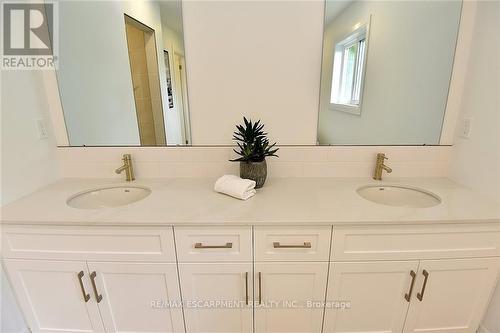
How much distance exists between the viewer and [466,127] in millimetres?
1279

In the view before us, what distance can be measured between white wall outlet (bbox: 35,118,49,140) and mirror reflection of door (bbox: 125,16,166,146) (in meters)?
0.49

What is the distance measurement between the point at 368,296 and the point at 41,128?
1.90 metres

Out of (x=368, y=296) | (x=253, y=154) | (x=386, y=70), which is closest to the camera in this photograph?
(x=368, y=296)

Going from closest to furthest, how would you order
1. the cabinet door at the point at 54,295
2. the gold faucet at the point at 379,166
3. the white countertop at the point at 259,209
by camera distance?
the white countertop at the point at 259,209 < the cabinet door at the point at 54,295 < the gold faucet at the point at 379,166

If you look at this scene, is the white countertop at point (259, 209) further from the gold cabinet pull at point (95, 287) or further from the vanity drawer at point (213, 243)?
the gold cabinet pull at point (95, 287)

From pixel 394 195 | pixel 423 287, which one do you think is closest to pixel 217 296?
pixel 423 287

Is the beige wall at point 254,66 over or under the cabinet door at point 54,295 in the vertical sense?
over

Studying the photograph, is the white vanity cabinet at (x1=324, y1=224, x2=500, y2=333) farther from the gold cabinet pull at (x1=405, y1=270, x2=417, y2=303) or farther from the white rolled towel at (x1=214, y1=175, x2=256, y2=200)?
the white rolled towel at (x1=214, y1=175, x2=256, y2=200)

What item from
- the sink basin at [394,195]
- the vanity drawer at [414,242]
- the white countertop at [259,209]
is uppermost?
the white countertop at [259,209]

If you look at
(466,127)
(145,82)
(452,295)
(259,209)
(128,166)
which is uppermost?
(145,82)

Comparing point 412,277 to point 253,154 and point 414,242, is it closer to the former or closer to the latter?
point 414,242

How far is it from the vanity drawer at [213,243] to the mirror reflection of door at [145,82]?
2.13 ft

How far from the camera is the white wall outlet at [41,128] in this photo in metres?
1.29

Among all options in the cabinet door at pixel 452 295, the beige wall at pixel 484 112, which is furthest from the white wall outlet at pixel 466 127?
the cabinet door at pixel 452 295
